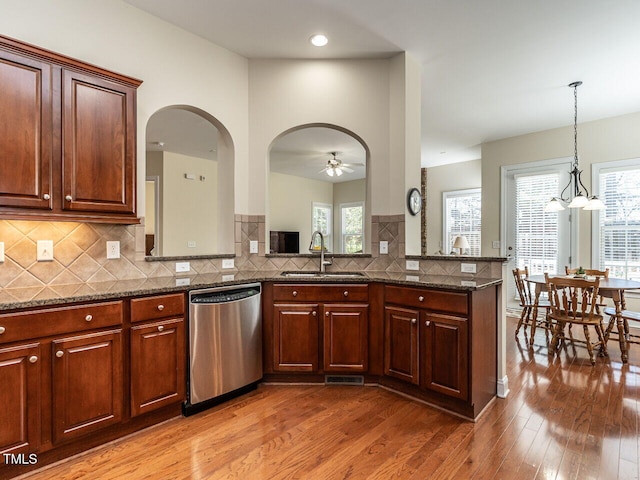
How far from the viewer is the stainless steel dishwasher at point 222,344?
2346 mm

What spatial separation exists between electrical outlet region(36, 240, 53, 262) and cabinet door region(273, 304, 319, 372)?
5.12 feet

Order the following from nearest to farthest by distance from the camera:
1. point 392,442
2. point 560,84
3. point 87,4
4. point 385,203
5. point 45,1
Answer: point 392,442
point 45,1
point 87,4
point 385,203
point 560,84

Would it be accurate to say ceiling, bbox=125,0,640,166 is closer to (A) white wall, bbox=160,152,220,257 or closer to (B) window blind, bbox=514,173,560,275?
(B) window blind, bbox=514,173,560,275

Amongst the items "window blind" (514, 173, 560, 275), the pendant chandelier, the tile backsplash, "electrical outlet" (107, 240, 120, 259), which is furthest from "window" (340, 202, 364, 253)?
"electrical outlet" (107, 240, 120, 259)

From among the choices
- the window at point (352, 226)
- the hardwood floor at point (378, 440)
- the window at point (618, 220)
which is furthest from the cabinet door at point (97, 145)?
the window at point (352, 226)

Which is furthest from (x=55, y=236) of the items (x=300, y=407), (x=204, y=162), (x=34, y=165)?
(x=204, y=162)

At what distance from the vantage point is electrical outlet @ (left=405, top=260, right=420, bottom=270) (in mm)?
3122

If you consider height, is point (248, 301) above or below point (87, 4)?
below

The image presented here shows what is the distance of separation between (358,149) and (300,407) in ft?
15.6

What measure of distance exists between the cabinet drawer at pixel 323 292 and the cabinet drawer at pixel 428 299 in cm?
22

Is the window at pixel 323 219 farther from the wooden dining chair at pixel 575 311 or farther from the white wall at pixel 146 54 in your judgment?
the wooden dining chair at pixel 575 311

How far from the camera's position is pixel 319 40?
120 inches

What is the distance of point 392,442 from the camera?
6.77 feet

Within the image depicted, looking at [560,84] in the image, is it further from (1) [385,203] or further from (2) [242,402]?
(2) [242,402]
